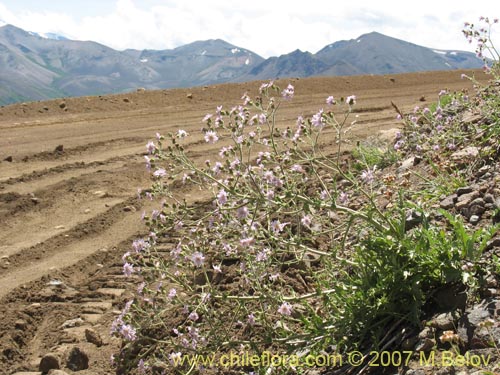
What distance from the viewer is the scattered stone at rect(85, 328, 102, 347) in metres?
4.70

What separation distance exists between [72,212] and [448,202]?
533 centimetres

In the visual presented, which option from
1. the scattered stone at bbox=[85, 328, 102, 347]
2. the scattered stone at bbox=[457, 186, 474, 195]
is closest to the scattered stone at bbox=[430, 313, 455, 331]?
the scattered stone at bbox=[457, 186, 474, 195]

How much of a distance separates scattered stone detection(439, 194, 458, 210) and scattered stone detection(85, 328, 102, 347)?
3109mm

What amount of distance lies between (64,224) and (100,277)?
69.7 inches

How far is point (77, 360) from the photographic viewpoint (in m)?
4.34

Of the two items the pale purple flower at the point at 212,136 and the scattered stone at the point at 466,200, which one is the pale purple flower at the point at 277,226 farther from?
the scattered stone at the point at 466,200

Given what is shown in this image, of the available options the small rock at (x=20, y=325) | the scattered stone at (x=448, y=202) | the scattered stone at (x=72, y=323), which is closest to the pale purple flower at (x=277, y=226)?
the scattered stone at (x=448, y=202)

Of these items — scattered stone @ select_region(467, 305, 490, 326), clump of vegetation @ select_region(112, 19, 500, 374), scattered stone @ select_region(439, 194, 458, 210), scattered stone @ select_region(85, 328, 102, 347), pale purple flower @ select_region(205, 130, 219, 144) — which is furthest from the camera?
scattered stone @ select_region(85, 328, 102, 347)

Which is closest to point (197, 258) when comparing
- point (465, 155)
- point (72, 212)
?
point (465, 155)

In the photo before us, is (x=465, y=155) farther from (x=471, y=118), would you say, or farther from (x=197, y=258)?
(x=197, y=258)

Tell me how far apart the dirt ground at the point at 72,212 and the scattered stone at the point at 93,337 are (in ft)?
0.13

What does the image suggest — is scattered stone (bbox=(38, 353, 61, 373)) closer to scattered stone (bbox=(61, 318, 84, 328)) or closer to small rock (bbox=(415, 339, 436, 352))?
scattered stone (bbox=(61, 318, 84, 328))

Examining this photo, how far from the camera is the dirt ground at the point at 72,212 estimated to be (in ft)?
16.3

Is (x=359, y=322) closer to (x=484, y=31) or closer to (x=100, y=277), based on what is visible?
(x=100, y=277)
